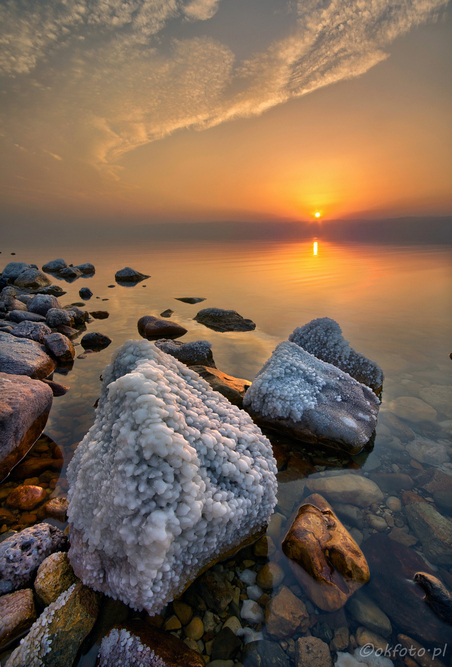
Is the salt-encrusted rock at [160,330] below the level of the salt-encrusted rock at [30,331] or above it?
below

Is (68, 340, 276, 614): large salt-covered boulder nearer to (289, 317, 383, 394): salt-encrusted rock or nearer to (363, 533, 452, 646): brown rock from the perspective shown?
(363, 533, 452, 646): brown rock

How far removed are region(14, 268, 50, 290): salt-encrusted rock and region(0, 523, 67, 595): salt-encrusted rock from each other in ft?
48.8

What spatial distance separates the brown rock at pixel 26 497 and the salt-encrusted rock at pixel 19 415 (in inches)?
13.8

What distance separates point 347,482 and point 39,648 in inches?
98.7

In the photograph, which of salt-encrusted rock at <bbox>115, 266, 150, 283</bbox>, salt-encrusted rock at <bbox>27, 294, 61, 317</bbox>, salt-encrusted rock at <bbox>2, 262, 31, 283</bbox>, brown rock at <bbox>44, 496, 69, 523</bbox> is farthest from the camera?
salt-encrusted rock at <bbox>115, 266, 150, 283</bbox>

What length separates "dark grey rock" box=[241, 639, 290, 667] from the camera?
5.76 ft

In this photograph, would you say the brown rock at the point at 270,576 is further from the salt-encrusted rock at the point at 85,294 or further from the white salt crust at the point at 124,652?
the salt-encrusted rock at the point at 85,294

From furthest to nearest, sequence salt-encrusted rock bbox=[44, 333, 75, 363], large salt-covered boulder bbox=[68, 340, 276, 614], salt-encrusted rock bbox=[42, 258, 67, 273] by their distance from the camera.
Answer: salt-encrusted rock bbox=[42, 258, 67, 273] < salt-encrusted rock bbox=[44, 333, 75, 363] < large salt-covered boulder bbox=[68, 340, 276, 614]

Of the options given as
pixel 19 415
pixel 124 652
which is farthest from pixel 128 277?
pixel 124 652

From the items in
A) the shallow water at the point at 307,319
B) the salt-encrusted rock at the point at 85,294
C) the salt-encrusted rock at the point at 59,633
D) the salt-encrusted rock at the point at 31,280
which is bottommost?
the shallow water at the point at 307,319

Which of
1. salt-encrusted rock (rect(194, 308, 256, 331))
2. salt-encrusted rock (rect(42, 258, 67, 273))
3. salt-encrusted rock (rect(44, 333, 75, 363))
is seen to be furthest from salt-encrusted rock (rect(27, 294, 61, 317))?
salt-encrusted rock (rect(42, 258, 67, 273))

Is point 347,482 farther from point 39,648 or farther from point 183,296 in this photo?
point 183,296

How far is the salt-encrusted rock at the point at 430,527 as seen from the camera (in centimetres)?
235

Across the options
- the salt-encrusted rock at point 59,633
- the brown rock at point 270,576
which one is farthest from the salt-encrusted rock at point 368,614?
the salt-encrusted rock at point 59,633
